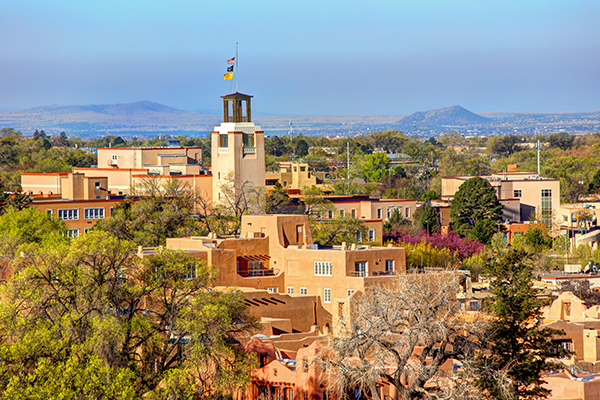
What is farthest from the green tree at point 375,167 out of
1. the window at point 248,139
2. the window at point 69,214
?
the window at point 69,214

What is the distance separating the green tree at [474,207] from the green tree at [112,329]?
194ft

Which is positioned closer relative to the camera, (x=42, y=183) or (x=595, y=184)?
(x=42, y=183)

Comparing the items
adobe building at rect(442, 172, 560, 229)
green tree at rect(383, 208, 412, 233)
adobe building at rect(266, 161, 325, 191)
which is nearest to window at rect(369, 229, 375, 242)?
green tree at rect(383, 208, 412, 233)

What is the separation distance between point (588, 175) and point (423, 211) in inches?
2476

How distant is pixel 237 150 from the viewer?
9325 centimetres

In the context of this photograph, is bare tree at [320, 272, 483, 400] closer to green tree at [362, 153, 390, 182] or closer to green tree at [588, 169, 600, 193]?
green tree at [588, 169, 600, 193]

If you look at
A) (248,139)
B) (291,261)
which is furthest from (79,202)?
(291,261)

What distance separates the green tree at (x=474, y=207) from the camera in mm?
98875

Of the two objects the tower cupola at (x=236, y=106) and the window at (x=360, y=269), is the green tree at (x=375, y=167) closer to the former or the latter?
the tower cupola at (x=236, y=106)

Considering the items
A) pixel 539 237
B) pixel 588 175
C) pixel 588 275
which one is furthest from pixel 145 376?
pixel 588 175

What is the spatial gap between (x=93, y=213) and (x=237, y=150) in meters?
14.2

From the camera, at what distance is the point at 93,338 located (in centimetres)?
3556

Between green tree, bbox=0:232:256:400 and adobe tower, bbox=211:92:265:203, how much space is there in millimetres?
50601

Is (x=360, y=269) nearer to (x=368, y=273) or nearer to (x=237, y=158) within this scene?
(x=368, y=273)
